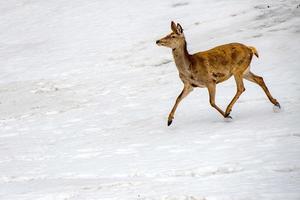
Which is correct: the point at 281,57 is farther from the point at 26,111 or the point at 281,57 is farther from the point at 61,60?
the point at 61,60

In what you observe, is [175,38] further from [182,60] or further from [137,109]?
[137,109]

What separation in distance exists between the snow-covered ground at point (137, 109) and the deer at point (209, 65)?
722 mm

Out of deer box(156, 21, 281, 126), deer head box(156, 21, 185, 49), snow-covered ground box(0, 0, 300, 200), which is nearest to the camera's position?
snow-covered ground box(0, 0, 300, 200)

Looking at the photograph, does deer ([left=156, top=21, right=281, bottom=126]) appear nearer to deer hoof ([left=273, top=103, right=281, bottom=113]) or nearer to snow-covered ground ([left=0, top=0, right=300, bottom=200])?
deer hoof ([left=273, top=103, right=281, bottom=113])

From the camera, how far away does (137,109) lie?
15133 mm

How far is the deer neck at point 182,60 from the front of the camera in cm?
1202

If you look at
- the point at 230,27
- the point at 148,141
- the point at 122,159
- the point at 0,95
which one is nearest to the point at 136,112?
the point at 148,141

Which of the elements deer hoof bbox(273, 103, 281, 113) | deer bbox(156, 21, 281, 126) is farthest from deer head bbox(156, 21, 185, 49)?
deer hoof bbox(273, 103, 281, 113)

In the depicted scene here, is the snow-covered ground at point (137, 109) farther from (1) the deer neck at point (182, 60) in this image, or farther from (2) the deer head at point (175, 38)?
(2) the deer head at point (175, 38)

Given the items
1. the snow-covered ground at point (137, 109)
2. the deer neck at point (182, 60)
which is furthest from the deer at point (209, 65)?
the snow-covered ground at point (137, 109)

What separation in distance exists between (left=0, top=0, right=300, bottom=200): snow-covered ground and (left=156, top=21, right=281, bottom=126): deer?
72 centimetres

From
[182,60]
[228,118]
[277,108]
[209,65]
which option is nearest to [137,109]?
[182,60]

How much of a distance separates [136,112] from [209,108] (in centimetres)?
210

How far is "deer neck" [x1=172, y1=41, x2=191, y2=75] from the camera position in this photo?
12016 millimetres
